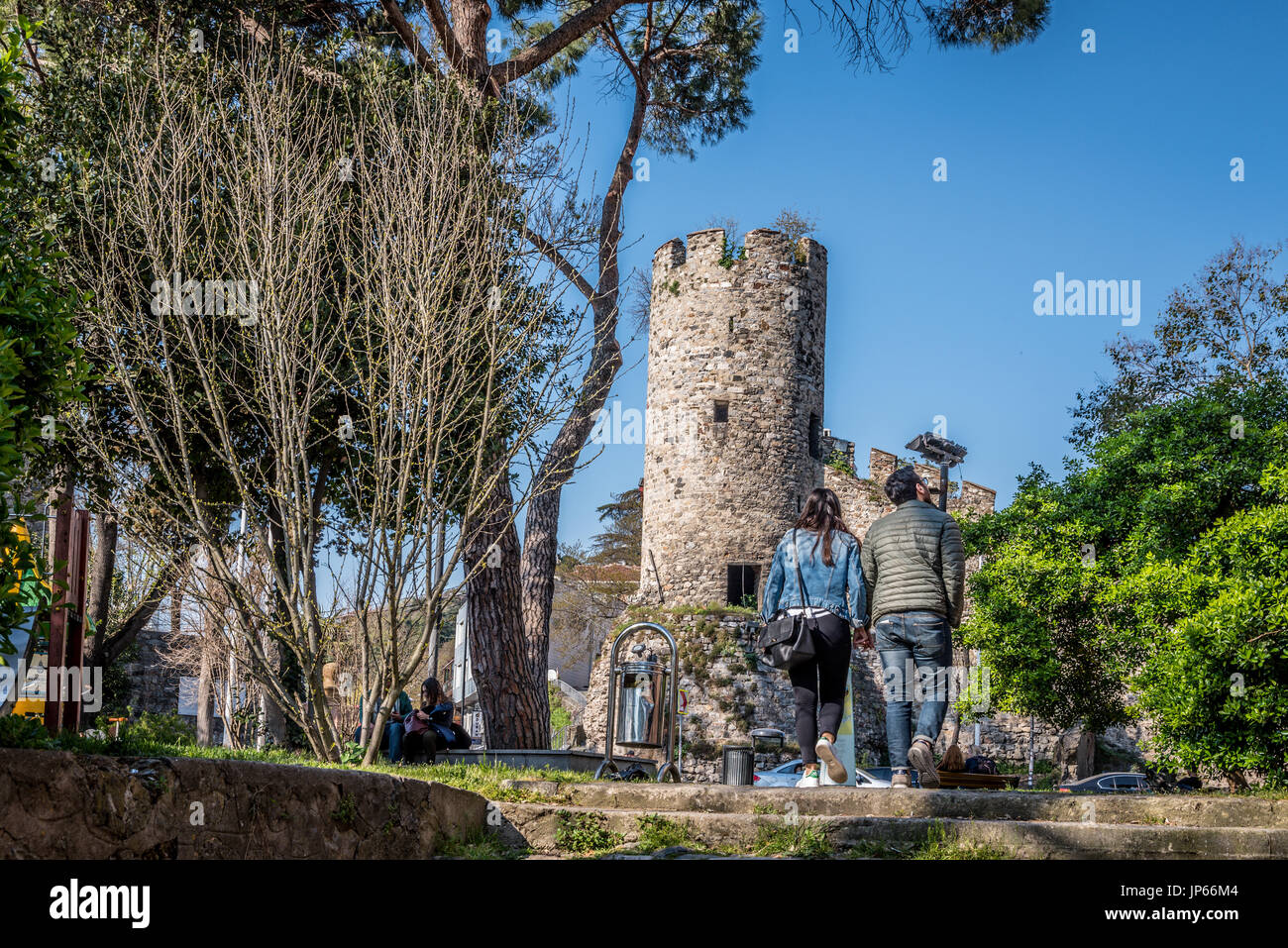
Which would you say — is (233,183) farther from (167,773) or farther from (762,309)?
(762,309)

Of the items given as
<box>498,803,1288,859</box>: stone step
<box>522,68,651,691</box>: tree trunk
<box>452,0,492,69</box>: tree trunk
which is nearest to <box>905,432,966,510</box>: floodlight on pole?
<box>522,68,651,691</box>: tree trunk

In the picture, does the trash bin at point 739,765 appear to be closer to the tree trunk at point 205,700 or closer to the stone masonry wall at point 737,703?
the stone masonry wall at point 737,703

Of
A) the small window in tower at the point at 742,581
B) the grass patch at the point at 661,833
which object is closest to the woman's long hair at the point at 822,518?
the grass patch at the point at 661,833

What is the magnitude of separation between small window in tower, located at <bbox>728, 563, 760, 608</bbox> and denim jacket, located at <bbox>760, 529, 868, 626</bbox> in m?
18.0

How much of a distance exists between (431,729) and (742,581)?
15.9 metres

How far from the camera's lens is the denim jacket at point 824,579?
588 centimetres

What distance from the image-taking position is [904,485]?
6375mm

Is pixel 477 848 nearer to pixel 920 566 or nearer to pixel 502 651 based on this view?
pixel 920 566

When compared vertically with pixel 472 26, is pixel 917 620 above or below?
below

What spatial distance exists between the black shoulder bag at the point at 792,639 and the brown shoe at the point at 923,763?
715mm

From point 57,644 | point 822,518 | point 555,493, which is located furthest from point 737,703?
point 57,644

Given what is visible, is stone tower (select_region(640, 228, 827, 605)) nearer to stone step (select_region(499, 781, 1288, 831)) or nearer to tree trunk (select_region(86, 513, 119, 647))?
tree trunk (select_region(86, 513, 119, 647))
